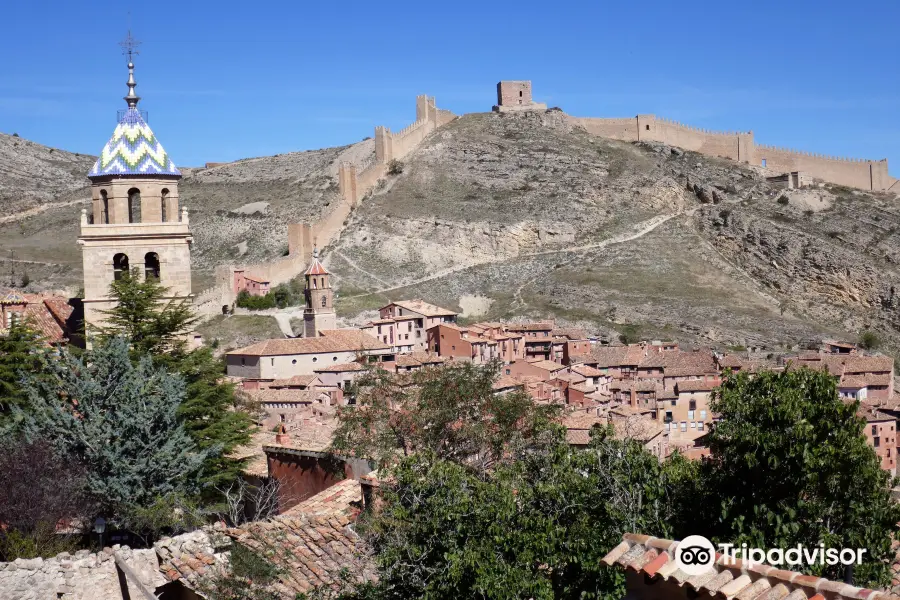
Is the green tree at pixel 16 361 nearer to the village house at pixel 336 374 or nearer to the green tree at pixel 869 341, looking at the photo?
the village house at pixel 336 374

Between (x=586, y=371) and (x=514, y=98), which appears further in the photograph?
(x=514, y=98)

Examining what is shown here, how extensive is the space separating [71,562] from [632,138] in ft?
286

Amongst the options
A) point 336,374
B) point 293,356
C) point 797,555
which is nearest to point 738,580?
point 797,555

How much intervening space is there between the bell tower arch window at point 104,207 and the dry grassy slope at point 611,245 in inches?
1425

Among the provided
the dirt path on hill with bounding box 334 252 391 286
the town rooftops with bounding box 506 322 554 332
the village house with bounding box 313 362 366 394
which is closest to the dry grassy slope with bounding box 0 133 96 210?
the dirt path on hill with bounding box 334 252 391 286

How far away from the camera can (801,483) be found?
30.1ft

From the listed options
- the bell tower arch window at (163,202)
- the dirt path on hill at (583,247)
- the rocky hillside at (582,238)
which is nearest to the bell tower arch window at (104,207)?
the bell tower arch window at (163,202)

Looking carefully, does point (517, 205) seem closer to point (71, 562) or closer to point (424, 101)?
point (424, 101)

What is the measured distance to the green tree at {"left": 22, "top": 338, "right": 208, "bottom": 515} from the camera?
1409cm

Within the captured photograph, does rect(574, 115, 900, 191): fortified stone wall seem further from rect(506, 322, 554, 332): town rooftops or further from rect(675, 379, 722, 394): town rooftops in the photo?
rect(675, 379, 722, 394): town rooftops

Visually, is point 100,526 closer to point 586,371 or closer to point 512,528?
point 512,528

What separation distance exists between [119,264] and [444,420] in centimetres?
949

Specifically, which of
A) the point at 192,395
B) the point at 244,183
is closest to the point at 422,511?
the point at 192,395

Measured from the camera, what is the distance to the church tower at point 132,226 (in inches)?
901
